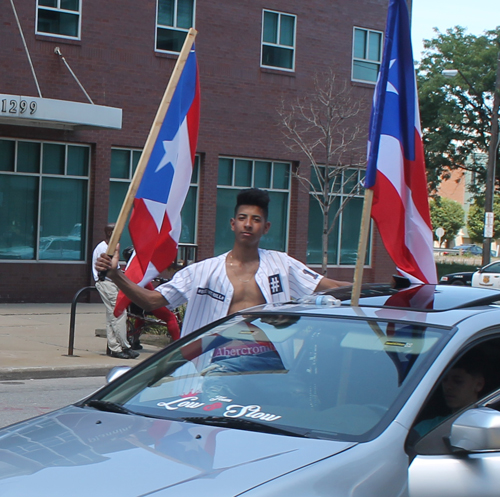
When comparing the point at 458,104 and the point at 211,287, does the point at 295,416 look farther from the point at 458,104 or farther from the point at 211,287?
Result: the point at 458,104

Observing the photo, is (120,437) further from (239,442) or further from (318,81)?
(318,81)

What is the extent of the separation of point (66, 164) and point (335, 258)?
833 centimetres

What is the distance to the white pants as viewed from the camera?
38.1 feet

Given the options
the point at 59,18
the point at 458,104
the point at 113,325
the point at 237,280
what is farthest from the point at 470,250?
the point at 237,280

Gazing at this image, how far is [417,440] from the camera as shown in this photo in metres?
3.18

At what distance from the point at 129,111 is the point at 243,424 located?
16.7 metres

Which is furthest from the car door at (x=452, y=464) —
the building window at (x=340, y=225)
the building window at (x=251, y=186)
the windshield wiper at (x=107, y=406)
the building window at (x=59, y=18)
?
the building window at (x=340, y=225)

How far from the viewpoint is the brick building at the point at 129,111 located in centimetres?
1788

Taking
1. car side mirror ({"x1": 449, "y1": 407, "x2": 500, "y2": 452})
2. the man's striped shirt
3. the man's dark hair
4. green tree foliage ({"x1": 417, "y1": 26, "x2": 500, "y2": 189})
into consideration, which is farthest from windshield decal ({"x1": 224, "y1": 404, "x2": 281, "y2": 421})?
green tree foliage ({"x1": 417, "y1": 26, "x2": 500, "y2": 189})

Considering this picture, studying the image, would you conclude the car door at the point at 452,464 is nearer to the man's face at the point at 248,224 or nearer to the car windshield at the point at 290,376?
the car windshield at the point at 290,376

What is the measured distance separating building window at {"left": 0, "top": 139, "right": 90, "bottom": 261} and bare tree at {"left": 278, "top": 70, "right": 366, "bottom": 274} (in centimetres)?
572

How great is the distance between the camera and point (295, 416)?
338 cm

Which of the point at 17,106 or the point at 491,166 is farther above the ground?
the point at 491,166

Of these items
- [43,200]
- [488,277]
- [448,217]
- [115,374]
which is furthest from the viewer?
[448,217]
